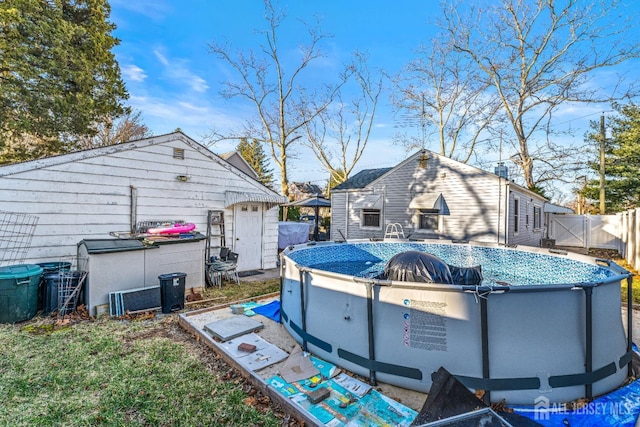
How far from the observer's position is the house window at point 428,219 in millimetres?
12539

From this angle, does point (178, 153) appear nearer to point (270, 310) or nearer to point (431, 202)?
point (270, 310)

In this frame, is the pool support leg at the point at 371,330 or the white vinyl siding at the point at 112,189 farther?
the white vinyl siding at the point at 112,189

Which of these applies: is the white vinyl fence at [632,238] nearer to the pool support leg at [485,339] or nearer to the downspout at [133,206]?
the pool support leg at [485,339]

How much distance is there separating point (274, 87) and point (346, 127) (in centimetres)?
747

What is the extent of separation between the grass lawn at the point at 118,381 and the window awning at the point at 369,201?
1064cm

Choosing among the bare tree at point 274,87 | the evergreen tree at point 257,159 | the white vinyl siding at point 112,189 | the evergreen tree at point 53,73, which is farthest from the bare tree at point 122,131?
the white vinyl siding at point 112,189

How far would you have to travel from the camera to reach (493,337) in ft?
9.31

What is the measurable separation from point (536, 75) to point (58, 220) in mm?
23880

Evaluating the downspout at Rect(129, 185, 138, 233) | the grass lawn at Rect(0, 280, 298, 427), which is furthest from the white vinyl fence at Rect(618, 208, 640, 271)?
the downspout at Rect(129, 185, 138, 233)

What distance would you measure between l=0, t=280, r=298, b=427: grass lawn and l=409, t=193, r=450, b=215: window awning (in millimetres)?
10394

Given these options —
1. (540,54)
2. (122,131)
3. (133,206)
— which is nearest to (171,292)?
(133,206)

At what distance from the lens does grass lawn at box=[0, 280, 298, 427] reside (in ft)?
8.77

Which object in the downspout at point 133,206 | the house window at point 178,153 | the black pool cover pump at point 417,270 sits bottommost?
the black pool cover pump at point 417,270

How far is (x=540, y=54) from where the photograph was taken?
57.7 feet
